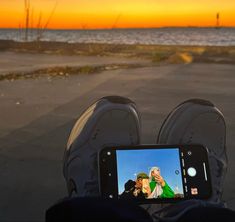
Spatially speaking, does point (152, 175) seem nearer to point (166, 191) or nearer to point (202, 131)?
point (166, 191)

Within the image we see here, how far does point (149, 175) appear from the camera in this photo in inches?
74.4

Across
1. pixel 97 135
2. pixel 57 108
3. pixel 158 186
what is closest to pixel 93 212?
pixel 158 186

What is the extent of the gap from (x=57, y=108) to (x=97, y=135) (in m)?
2.91

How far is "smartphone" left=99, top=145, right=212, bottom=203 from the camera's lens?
1.86 metres

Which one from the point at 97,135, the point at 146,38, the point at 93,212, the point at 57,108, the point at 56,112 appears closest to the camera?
the point at 93,212

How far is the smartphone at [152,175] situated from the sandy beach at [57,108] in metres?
0.72

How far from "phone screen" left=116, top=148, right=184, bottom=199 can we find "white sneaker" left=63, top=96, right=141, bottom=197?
0.94ft

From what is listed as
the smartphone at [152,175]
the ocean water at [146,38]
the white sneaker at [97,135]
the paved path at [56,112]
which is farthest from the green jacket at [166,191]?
the ocean water at [146,38]

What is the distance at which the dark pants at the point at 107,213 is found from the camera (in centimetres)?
137

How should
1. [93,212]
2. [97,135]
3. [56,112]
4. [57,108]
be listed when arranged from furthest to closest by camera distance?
[57,108]
[56,112]
[97,135]
[93,212]

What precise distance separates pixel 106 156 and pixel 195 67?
8344 mm

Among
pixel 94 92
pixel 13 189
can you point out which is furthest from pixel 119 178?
pixel 94 92

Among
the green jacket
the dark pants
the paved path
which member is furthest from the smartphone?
the paved path

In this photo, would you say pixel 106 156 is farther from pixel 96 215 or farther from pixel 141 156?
pixel 96 215
